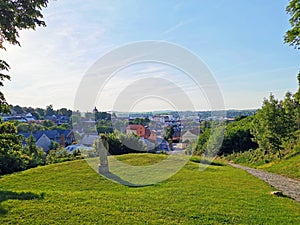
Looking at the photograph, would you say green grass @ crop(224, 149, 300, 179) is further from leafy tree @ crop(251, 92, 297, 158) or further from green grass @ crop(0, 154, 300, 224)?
green grass @ crop(0, 154, 300, 224)

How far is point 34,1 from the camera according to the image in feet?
23.2

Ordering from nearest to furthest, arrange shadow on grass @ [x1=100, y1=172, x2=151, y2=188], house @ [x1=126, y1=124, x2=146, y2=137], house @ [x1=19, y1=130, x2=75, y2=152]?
shadow on grass @ [x1=100, y1=172, x2=151, y2=188] < house @ [x1=126, y1=124, x2=146, y2=137] < house @ [x1=19, y1=130, x2=75, y2=152]

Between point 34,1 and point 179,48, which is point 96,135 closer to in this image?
point 179,48

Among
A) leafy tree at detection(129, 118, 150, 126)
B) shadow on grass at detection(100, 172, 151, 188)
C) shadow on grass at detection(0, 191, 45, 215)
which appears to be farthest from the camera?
leafy tree at detection(129, 118, 150, 126)

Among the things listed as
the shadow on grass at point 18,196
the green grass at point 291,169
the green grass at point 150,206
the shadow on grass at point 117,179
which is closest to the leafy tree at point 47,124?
the shadow on grass at point 117,179

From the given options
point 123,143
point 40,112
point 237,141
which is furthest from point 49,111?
point 123,143

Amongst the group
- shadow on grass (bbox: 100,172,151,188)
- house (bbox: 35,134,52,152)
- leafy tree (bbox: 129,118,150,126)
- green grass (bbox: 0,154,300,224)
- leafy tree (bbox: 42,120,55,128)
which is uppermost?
leafy tree (bbox: 129,118,150,126)

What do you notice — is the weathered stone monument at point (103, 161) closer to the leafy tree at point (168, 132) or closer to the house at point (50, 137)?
the leafy tree at point (168, 132)

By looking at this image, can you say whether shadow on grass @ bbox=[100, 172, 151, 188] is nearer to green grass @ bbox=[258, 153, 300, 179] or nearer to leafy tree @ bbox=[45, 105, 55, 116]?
green grass @ bbox=[258, 153, 300, 179]

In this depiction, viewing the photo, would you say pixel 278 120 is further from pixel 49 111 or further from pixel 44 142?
pixel 49 111

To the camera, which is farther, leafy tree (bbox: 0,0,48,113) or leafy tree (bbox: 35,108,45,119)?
leafy tree (bbox: 35,108,45,119)

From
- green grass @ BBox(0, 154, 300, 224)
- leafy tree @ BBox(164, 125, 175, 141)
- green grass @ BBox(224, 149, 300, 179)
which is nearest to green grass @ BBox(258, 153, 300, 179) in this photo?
green grass @ BBox(224, 149, 300, 179)

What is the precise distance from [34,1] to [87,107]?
16.6ft

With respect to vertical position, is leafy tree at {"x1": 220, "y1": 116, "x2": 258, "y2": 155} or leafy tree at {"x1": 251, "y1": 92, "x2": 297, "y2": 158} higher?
leafy tree at {"x1": 251, "y1": 92, "x2": 297, "y2": 158}
